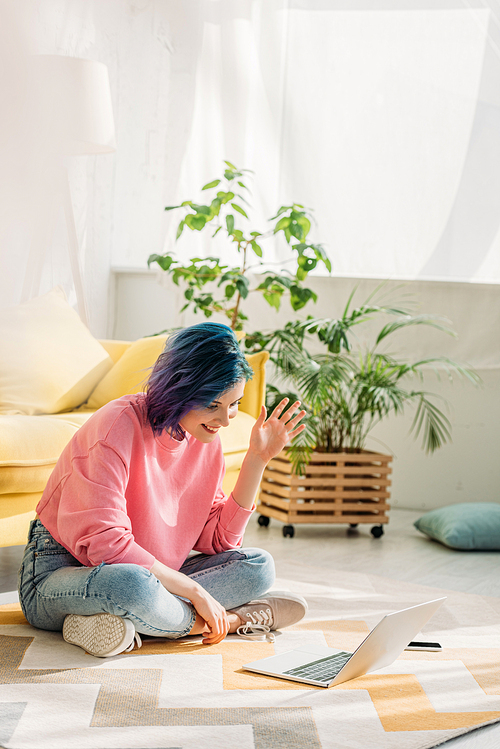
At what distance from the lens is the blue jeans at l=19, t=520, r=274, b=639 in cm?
132

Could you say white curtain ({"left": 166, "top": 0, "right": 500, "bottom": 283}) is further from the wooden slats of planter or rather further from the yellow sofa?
the yellow sofa

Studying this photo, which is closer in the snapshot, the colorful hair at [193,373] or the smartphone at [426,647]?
the colorful hair at [193,373]

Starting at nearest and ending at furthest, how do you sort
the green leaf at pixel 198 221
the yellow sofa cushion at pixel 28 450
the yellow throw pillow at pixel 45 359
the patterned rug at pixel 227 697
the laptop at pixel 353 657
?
the patterned rug at pixel 227 697 → the laptop at pixel 353 657 → the yellow sofa cushion at pixel 28 450 → the yellow throw pillow at pixel 45 359 → the green leaf at pixel 198 221

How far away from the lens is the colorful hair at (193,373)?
136 centimetres

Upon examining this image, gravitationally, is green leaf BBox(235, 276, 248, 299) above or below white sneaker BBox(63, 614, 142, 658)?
above

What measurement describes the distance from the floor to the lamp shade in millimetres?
1369

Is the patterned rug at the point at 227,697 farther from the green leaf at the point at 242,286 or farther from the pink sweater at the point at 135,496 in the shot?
the green leaf at the point at 242,286

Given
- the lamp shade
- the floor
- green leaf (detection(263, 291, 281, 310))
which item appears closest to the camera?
the floor

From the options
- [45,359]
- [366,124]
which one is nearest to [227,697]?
[45,359]

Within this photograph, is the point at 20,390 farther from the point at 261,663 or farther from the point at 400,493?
the point at 400,493

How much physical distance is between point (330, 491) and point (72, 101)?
5.23ft

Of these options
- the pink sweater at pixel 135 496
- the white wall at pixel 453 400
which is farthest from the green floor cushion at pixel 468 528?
the pink sweater at pixel 135 496

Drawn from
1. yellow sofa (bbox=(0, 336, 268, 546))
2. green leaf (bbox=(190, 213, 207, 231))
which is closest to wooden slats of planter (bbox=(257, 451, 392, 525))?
yellow sofa (bbox=(0, 336, 268, 546))

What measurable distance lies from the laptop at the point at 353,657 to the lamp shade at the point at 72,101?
1796 millimetres
